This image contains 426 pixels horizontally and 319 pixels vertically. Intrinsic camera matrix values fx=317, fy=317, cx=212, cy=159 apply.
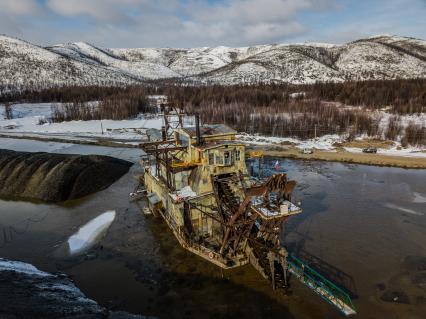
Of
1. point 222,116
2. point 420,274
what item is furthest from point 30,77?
point 420,274

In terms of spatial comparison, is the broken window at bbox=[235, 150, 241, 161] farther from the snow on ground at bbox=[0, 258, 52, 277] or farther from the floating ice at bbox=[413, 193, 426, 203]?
the floating ice at bbox=[413, 193, 426, 203]

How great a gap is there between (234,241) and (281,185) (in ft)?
18.2

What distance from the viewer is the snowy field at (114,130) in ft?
181

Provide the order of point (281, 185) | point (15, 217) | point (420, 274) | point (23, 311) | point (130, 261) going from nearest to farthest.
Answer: point (23, 311) < point (281, 185) < point (420, 274) < point (130, 261) < point (15, 217)

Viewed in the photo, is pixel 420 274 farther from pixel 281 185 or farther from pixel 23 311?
pixel 23 311

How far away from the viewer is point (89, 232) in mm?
26359

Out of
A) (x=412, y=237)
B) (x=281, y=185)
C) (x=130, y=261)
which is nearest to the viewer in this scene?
(x=281, y=185)

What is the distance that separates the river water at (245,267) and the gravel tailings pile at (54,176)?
1.60 m

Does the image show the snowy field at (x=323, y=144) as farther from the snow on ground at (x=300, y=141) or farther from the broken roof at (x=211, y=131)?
the broken roof at (x=211, y=131)

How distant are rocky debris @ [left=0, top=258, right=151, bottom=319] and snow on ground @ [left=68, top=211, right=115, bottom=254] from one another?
13.0 ft

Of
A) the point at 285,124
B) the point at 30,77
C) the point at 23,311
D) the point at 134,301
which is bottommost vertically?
the point at 134,301

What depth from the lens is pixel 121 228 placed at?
26.8 meters

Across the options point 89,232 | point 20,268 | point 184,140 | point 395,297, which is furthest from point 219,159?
point 20,268

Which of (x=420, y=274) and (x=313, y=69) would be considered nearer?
(x=420, y=274)
